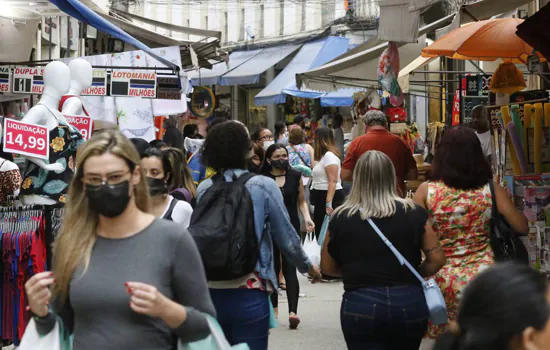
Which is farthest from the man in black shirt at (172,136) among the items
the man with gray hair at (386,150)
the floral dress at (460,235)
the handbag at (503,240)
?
the handbag at (503,240)

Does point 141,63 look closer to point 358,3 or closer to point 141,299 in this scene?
point 141,299

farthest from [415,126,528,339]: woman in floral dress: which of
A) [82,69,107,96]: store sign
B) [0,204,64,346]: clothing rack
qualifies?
[82,69,107,96]: store sign

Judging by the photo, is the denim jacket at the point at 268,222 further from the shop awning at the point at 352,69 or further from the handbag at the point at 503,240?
the shop awning at the point at 352,69

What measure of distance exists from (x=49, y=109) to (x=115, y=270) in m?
4.49

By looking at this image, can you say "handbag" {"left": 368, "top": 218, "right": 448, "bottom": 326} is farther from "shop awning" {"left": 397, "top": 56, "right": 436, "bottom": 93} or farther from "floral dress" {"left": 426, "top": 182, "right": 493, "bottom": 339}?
"shop awning" {"left": 397, "top": 56, "right": 436, "bottom": 93}

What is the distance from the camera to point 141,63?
12.7 m

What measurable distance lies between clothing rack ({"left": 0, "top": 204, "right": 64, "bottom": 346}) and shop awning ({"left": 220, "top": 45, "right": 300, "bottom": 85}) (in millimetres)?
26387

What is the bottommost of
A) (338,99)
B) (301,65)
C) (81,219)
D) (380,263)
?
(380,263)

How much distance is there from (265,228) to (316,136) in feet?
24.5

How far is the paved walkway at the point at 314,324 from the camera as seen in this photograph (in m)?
8.99

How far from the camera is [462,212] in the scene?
→ 19.9ft

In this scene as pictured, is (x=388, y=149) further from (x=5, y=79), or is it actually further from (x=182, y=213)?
(x=182, y=213)

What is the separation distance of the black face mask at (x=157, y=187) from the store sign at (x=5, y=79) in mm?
4403

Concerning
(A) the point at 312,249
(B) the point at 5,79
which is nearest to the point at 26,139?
(A) the point at 312,249
